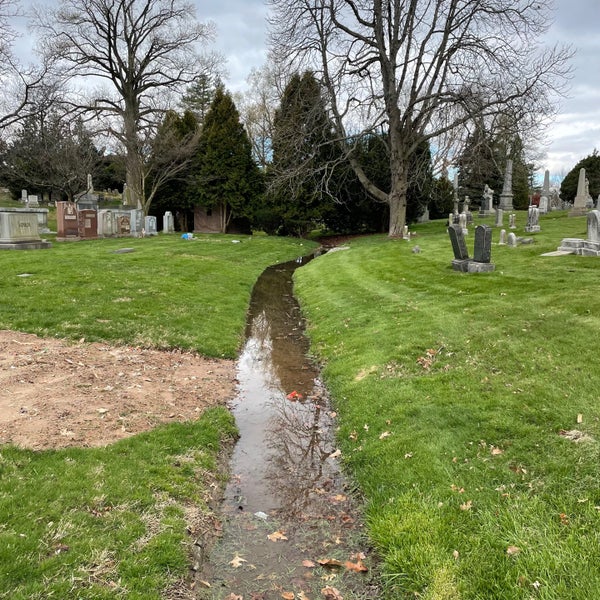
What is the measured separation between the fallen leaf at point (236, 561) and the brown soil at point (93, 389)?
213 cm

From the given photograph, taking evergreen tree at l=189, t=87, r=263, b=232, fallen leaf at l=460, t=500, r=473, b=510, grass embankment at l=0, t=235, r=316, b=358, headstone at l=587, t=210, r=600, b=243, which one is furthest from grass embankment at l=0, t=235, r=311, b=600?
evergreen tree at l=189, t=87, r=263, b=232

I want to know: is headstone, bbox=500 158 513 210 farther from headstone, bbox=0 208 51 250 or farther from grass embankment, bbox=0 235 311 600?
headstone, bbox=0 208 51 250

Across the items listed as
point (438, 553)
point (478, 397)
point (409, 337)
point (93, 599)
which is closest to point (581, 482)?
point (438, 553)

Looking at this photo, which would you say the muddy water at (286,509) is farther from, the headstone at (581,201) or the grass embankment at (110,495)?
the headstone at (581,201)

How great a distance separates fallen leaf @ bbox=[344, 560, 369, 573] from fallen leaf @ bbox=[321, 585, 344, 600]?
28cm

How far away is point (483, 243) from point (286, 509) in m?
11.0

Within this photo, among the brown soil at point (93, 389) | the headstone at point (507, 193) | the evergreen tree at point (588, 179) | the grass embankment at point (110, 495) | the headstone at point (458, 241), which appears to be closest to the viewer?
the grass embankment at point (110, 495)

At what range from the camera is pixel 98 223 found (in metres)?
26.9

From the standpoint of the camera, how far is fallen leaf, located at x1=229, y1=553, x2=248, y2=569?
3.82 meters

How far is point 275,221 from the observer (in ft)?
113

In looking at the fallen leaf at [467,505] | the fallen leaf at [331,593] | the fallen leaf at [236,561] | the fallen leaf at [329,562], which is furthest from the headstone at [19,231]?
the fallen leaf at [467,505]

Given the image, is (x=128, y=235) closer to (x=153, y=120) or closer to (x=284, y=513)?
(x=153, y=120)

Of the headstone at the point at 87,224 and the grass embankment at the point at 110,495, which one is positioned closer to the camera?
the grass embankment at the point at 110,495

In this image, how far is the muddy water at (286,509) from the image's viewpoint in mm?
3631
